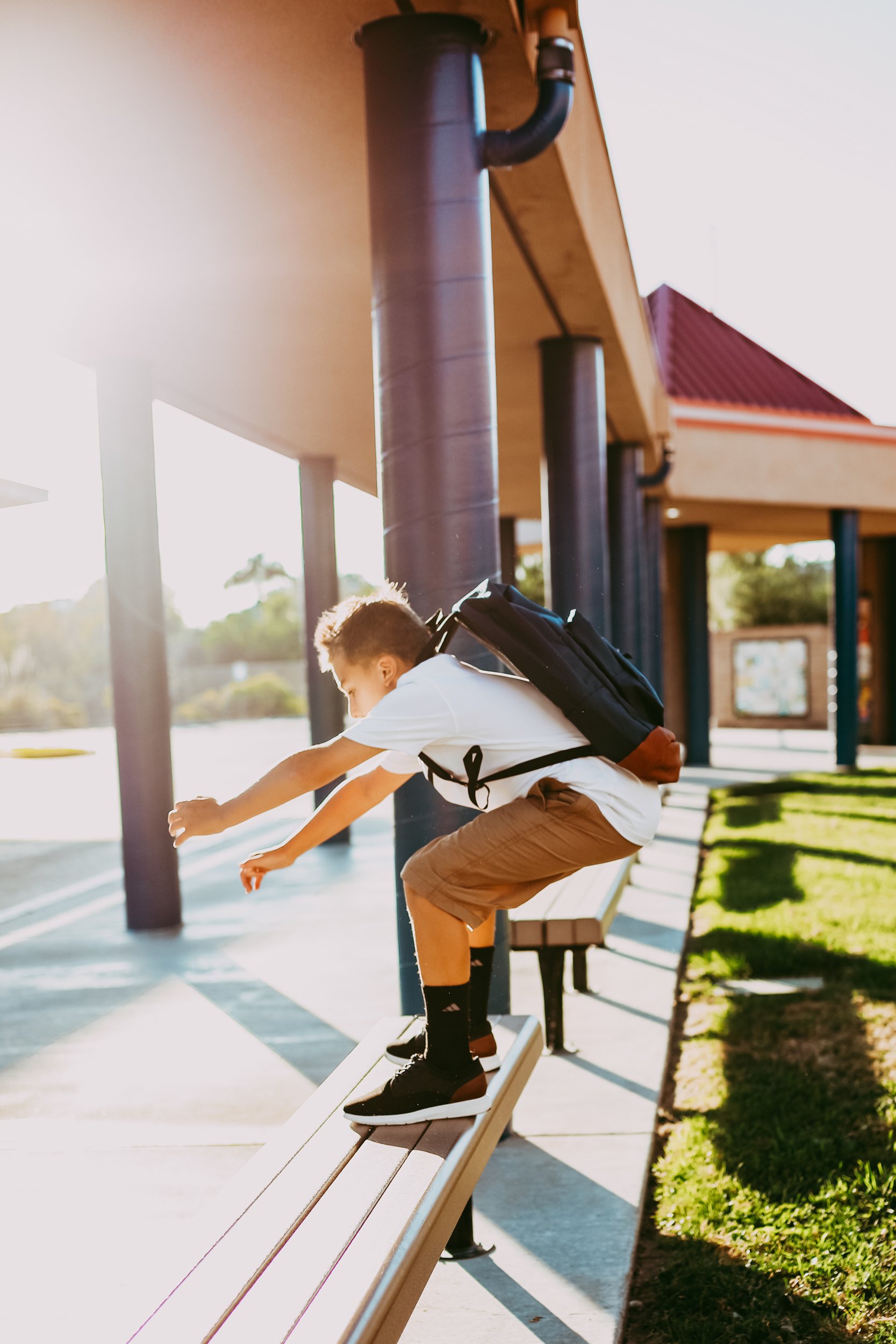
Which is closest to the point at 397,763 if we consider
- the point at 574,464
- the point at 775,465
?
the point at 574,464

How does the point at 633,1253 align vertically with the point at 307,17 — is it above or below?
below

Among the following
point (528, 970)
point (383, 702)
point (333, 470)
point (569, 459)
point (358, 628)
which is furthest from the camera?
point (333, 470)

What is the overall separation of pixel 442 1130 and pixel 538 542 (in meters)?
20.9

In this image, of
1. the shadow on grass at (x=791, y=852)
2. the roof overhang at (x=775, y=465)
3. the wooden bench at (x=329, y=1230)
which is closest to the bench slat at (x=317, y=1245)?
the wooden bench at (x=329, y=1230)

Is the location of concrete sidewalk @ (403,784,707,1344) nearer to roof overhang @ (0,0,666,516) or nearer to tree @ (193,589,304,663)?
roof overhang @ (0,0,666,516)

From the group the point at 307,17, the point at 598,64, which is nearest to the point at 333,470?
the point at 598,64

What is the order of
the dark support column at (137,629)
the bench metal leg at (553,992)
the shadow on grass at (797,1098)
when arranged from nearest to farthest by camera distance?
the shadow on grass at (797,1098) → the bench metal leg at (553,992) → the dark support column at (137,629)

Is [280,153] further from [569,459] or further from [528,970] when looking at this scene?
[528,970]

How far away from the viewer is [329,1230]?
6.97ft

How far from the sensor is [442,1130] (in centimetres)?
264

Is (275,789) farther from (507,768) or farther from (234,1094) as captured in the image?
(234,1094)

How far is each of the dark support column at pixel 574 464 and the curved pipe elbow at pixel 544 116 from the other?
3.40 meters

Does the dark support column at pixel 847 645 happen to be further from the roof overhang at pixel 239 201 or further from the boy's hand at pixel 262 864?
the boy's hand at pixel 262 864

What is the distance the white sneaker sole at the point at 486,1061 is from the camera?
3.01 meters
